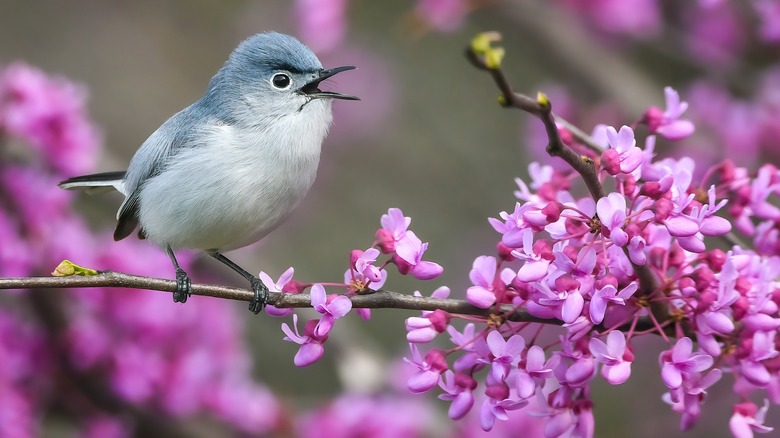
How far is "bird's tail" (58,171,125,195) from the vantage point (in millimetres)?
3125

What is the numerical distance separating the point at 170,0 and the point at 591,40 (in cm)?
453

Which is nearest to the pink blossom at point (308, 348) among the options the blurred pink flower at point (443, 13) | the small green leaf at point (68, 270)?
the small green leaf at point (68, 270)

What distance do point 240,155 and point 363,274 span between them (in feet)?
2.92

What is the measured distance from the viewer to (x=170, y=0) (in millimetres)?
8008

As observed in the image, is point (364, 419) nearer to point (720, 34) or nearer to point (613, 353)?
point (613, 353)

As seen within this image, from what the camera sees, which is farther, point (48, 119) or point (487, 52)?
point (48, 119)

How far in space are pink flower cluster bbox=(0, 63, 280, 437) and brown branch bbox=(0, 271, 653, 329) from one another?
1.73 meters

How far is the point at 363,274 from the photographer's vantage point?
202cm

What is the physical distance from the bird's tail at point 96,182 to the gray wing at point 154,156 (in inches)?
2.0

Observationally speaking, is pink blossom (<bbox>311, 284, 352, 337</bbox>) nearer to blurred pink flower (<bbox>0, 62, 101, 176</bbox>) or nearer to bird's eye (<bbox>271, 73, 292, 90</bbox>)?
bird's eye (<bbox>271, 73, 292, 90</bbox>)

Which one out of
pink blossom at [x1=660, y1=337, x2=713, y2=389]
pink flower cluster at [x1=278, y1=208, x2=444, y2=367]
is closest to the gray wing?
pink flower cluster at [x1=278, y1=208, x2=444, y2=367]

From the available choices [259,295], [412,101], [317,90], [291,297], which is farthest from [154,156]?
[412,101]

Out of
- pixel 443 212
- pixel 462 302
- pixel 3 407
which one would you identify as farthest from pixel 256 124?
pixel 443 212

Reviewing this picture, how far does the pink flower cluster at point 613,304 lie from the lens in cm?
188
